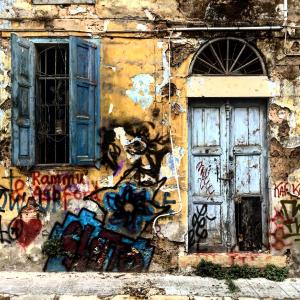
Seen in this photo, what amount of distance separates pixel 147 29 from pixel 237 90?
1.61 m

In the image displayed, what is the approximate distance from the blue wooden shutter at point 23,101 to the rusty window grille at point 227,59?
2.37 meters

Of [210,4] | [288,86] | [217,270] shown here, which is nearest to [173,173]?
[217,270]

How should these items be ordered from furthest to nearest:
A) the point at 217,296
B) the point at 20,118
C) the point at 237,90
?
the point at 237,90 < the point at 20,118 < the point at 217,296

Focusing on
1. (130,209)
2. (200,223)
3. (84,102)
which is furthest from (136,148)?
(200,223)

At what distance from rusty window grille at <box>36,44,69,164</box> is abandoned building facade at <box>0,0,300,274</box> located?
0.02 meters

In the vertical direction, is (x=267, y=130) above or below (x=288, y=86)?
below

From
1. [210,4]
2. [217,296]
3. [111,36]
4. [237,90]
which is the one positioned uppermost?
[210,4]

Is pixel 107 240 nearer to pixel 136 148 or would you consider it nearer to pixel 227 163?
pixel 136 148

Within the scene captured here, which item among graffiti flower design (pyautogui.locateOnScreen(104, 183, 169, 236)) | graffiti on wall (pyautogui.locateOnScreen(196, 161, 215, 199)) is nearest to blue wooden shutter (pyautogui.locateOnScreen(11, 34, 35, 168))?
graffiti flower design (pyautogui.locateOnScreen(104, 183, 169, 236))

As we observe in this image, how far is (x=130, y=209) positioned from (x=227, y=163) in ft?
5.31

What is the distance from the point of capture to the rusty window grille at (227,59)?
677 centimetres

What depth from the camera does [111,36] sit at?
668 centimetres

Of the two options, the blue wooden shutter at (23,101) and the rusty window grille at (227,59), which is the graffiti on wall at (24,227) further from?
the rusty window grille at (227,59)

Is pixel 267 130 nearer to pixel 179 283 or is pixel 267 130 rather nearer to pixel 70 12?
pixel 179 283
